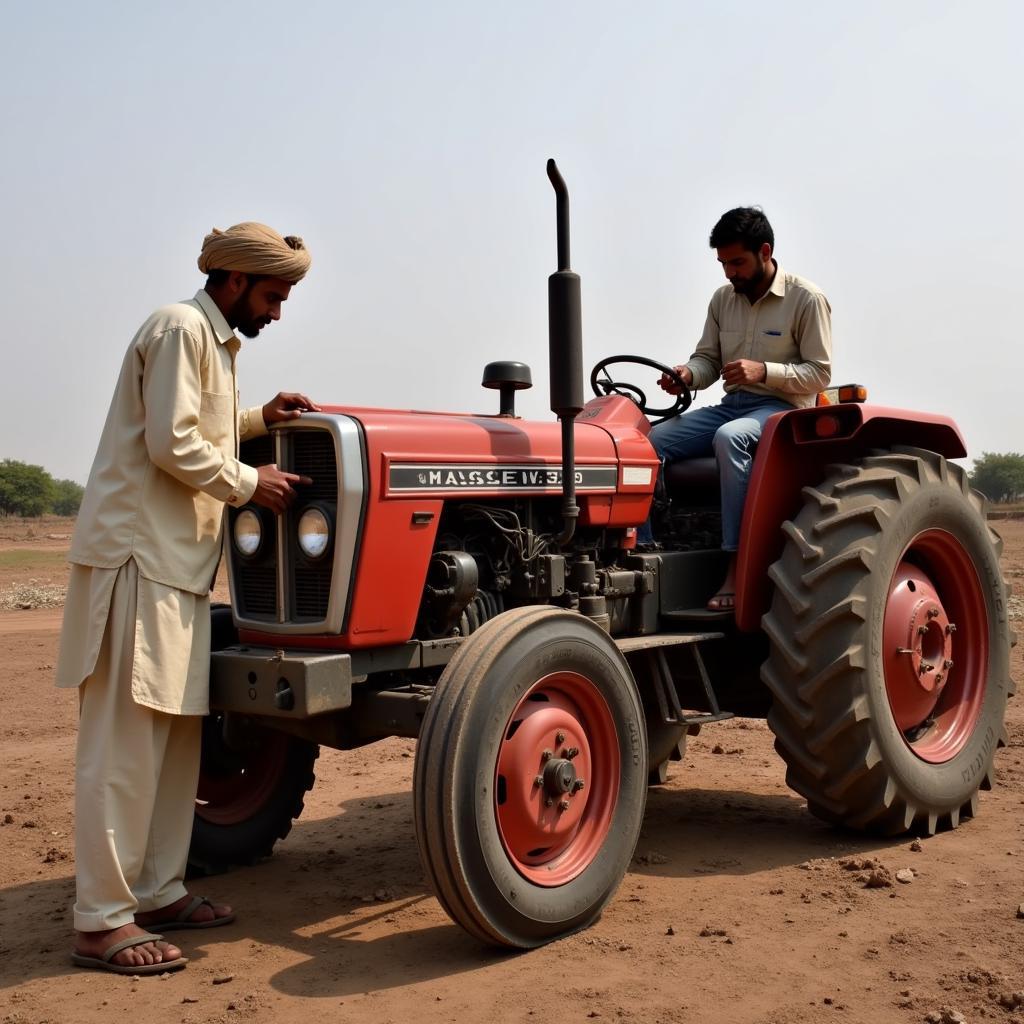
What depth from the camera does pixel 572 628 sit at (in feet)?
13.5

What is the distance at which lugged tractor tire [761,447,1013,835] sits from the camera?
4.79m

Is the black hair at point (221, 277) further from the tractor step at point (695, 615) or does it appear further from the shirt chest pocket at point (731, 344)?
the shirt chest pocket at point (731, 344)

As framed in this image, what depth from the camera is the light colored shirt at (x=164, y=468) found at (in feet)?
12.9

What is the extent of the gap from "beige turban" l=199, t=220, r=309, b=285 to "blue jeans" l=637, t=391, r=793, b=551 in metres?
2.04

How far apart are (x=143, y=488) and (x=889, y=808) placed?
3165 millimetres

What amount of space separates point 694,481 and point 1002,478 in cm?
6246

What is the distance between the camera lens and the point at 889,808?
16.2 feet

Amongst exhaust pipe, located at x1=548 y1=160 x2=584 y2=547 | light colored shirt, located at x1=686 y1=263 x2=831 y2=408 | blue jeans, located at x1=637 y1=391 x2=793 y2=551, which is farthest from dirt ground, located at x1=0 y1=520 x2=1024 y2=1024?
light colored shirt, located at x1=686 y1=263 x2=831 y2=408

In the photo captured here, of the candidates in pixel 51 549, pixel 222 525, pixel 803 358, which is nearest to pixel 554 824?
pixel 222 525

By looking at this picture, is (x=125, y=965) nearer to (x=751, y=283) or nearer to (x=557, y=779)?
(x=557, y=779)

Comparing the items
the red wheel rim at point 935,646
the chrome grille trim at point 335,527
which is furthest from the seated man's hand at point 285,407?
the red wheel rim at point 935,646

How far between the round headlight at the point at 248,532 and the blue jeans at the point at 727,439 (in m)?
1.89

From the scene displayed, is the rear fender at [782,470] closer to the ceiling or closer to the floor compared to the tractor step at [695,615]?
closer to the ceiling

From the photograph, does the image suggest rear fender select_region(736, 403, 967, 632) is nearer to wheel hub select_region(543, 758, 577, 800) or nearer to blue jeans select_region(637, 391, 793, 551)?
blue jeans select_region(637, 391, 793, 551)
